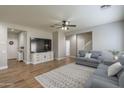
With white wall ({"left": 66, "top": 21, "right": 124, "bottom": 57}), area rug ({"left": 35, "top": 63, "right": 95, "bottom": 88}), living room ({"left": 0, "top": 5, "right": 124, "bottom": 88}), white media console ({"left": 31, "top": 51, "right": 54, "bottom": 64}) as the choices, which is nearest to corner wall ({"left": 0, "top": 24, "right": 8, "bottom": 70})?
living room ({"left": 0, "top": 5, "right": 124, "bottom": 88})

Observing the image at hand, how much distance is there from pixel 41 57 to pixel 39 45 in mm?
859

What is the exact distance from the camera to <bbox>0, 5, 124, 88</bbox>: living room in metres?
3.06

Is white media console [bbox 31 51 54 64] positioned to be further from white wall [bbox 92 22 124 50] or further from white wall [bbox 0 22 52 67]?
white wall [bbox 92 22 124 50]

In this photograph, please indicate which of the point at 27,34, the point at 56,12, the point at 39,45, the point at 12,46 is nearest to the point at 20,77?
the point at 56,12

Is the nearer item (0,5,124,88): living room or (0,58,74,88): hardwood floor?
(0,58,74,88): hardwood floor

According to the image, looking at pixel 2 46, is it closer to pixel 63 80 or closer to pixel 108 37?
pixel 63 80

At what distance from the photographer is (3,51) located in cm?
426

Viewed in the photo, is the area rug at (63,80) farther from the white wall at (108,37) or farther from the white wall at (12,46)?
the white wall at (12,46)

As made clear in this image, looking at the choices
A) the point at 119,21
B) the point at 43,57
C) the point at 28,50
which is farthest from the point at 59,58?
the point at 119,21

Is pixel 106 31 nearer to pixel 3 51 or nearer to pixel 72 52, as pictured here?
→ pixel 72 52

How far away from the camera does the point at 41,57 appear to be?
5855mm

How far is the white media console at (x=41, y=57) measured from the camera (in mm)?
5355

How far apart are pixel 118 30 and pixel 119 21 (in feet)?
1.52
